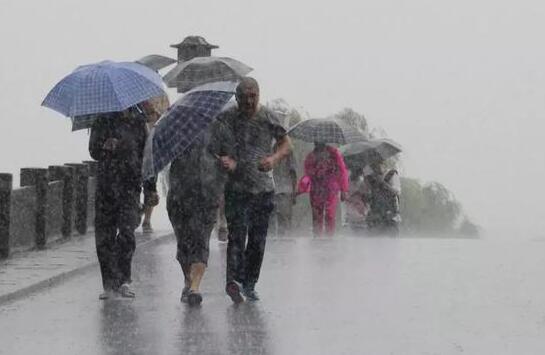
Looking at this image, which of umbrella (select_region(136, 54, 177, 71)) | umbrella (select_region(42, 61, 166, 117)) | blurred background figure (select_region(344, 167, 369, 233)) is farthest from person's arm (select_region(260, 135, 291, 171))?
umbrella (select_region(136, 54, 177, 71))

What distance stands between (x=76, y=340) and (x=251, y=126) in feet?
8.68

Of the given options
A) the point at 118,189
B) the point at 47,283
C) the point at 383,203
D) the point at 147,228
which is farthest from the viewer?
the point at 383,203

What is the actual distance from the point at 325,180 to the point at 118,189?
28.3ft

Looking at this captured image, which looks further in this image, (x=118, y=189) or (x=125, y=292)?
(x=125, y=292)

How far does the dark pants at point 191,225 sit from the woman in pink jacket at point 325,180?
884 cm

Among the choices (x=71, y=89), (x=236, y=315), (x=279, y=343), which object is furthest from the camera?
(x=71, y=89)

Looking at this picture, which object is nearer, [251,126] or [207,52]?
[251,126]

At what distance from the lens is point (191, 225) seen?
12750 mm

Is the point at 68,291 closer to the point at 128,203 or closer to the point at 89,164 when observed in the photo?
the point at 128,203

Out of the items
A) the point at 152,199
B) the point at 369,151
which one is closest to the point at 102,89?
the point at 152,199

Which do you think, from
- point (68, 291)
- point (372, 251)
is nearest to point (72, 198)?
point (372, 251)

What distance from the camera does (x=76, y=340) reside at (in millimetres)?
10766

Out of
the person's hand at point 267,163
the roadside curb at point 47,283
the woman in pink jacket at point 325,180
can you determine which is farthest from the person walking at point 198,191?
the woman in pink jacket at point 325,180

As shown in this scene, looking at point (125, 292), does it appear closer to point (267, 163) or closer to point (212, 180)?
point (212, 180)
